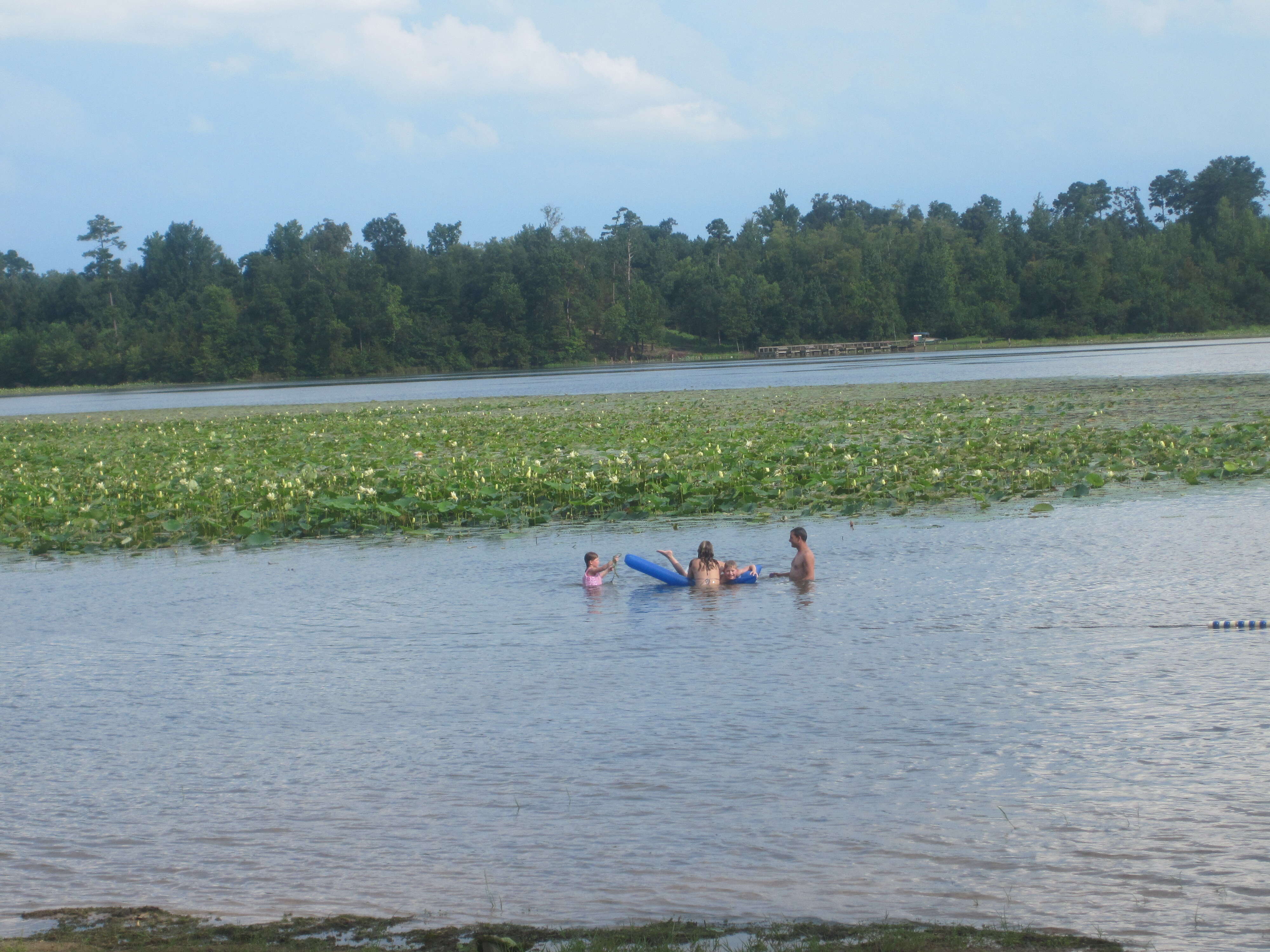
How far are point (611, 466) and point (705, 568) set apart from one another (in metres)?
7.86

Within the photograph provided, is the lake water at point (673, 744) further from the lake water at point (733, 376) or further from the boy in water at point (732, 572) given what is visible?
the lake water at point (733, 376)

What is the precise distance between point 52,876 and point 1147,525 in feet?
42.9

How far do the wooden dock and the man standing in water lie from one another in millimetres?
102753

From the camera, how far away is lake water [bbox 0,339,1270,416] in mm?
53438

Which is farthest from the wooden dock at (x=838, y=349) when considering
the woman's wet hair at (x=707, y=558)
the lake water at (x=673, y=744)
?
the lake water at (x=673, y=744)

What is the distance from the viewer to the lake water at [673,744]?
5.88 meters

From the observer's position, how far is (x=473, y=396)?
5644 centimetres

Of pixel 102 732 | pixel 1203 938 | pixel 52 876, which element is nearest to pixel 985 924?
pixel 1203 938

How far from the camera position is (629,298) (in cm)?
12544

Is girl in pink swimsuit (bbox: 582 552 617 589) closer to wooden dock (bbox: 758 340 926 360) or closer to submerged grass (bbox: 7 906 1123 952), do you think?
submerged grass (bbox: 7 906 1123 952)

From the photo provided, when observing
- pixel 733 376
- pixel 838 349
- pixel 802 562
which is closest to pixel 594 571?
pixel 802 562

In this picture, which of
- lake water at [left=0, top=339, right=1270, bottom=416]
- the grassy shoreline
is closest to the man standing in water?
lake water at [left=0, top=339, right=1270, bottom=416]

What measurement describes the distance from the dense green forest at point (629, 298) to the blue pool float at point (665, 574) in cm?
10744

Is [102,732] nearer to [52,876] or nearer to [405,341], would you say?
[52,876]
